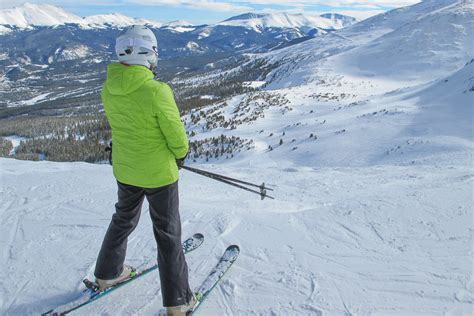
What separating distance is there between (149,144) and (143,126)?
0.20 m

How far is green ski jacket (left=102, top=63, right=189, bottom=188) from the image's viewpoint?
12.9 feet

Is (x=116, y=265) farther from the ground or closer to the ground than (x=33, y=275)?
farther from the ground

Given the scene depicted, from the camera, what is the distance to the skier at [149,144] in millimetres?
3949

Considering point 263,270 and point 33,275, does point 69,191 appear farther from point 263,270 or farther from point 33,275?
point 263,270

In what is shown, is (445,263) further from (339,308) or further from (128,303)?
(128,303)

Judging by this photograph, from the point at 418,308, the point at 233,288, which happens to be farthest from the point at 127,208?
the point at 418,308

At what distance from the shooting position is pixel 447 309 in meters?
4.46

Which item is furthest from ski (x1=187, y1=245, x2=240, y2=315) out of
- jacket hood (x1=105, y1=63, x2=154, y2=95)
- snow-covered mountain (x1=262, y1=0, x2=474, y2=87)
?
snow-covered mountain (x1=262, y1=0, x2=474, y2=87)

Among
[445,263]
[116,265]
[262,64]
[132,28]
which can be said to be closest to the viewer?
[132,28]

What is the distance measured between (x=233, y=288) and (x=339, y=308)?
1297mm

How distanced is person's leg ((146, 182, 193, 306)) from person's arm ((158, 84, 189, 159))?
507mm

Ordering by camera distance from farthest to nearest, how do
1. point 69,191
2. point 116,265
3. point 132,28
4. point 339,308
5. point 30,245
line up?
point 69,191 < point 30,245 < point 116,265 < point 339,308 < point 132,28

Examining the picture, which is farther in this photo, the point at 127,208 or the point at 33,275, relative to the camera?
the point at 33,275

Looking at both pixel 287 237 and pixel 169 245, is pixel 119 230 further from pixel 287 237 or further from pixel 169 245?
pixel 287 237
